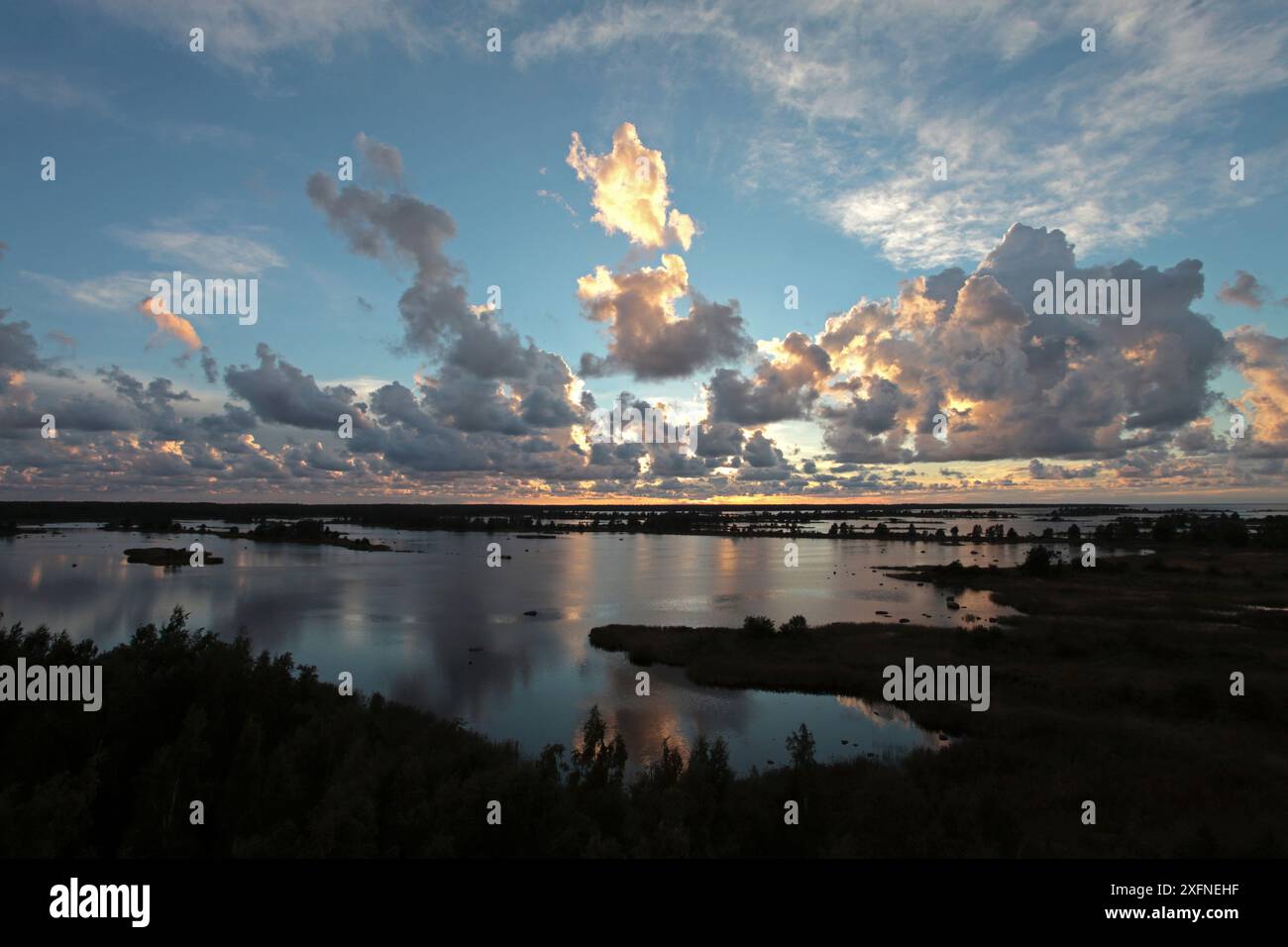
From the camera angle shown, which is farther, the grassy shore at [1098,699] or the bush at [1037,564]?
the bush at [1037,564]

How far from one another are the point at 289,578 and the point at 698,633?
5941cm

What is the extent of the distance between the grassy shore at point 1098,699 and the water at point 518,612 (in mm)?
3453

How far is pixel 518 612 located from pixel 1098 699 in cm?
4467

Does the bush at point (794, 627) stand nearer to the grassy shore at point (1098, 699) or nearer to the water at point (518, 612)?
the grassy shore at point (1098, 699)

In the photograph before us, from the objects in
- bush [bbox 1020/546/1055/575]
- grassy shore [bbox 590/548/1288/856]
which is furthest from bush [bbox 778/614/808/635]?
bush [bbox 1020/546/1055/575]

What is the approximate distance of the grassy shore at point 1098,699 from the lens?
18109mm

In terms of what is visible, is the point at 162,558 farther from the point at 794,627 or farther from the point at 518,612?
the point at 794,627

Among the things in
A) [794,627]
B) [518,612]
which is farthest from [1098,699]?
[518,612]

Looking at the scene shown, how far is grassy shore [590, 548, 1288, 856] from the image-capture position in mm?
18109

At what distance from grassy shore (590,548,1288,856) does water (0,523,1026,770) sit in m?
3.45

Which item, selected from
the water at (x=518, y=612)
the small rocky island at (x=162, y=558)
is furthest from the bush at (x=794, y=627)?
the small rocky island at (x=162, y=558)

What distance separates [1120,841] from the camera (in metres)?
16.4
